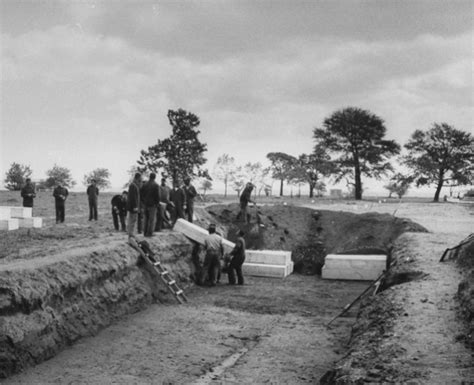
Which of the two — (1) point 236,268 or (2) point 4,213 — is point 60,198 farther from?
(1) point 236,268

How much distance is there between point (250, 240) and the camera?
20547 millimetres

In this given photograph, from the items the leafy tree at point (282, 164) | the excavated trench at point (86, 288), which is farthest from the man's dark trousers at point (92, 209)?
the leafy tree at point (282, 164)

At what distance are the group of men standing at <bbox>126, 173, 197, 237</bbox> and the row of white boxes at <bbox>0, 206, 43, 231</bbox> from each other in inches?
145

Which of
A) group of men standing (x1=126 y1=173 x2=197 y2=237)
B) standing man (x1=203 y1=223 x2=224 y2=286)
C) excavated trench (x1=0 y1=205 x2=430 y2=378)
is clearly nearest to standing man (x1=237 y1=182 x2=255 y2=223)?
excavated trench (x1=0 y1=205 x2=430 y2=378)

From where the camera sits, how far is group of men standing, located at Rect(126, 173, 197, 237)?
507 inches

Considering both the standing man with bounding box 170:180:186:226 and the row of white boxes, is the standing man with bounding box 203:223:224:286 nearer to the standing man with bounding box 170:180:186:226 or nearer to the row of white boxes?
the standing man with bounding box 170:180:186:226

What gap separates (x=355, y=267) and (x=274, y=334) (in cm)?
732

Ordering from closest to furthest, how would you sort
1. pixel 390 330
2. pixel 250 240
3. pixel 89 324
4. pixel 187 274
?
pixel 390 330 < pixel 89 324 < pixel 187 274 < pixel 250 240

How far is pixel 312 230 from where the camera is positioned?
21375mm

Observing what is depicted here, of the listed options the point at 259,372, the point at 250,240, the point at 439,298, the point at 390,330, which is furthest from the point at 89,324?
the point at 250,240

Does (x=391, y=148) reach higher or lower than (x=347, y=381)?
higher

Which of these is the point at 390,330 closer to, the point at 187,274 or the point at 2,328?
the point at 2,328

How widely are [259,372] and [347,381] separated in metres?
2.45

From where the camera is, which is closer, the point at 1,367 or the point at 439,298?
the point at 1,367
